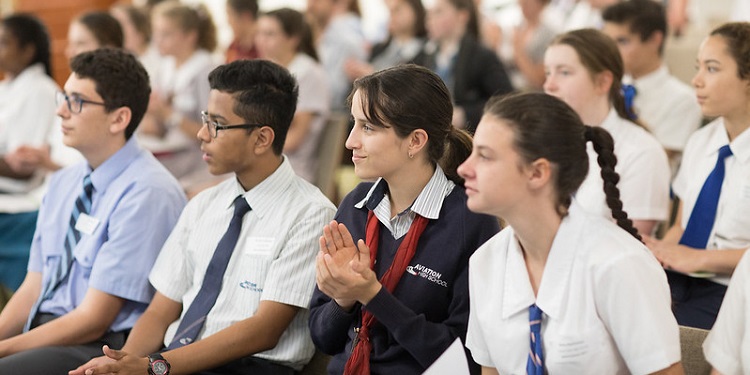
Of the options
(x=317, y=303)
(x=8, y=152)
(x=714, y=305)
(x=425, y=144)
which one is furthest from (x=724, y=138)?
(x=8, y=152)

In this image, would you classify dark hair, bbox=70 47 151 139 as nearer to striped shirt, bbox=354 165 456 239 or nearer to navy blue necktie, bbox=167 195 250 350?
navy blue necktie, bbox=167 195 250 350

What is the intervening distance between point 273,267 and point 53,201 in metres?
1.02

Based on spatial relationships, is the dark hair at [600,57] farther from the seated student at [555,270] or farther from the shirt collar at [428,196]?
the seated student at [555,270]

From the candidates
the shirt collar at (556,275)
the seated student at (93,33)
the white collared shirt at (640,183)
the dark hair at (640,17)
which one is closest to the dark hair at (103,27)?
the seated student at (93,33)

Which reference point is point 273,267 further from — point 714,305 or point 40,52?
point 40,52

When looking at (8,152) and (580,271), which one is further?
(8,152)

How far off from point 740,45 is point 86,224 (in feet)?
6.69

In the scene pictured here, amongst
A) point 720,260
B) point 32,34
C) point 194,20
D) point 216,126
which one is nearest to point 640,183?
point 720,260

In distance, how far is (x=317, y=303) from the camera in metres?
2.21

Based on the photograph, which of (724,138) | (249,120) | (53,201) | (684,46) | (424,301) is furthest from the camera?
(684,46)

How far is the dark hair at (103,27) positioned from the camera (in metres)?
4.53

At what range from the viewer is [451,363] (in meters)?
1.83

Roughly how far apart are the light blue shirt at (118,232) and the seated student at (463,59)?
6.93 feet

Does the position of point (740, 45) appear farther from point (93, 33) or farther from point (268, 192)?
point (93, 33)
